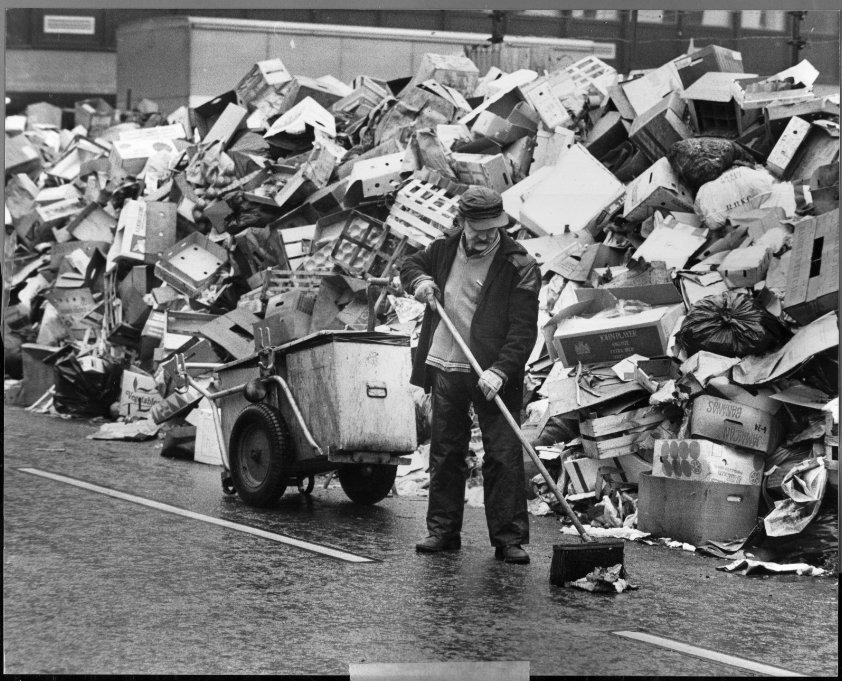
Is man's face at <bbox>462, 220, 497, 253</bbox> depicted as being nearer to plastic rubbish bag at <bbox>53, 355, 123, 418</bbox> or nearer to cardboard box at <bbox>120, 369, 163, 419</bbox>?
cardboard box at <bbox>120, 369, 163, 419</bbox>

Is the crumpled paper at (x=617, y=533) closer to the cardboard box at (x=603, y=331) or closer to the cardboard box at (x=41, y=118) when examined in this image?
the cardboard box at (x=603, y=331)

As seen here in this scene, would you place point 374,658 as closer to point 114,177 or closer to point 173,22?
point 173,22

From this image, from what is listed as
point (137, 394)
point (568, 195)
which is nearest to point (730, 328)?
point (568, 195)

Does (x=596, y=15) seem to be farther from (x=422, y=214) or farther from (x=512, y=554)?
(x=512, y=554)

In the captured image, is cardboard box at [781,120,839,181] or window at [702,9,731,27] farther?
cardboard box at [781,120,839,181]

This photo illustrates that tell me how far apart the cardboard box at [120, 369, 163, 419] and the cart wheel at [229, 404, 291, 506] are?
2030 millimetres

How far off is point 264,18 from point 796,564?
341 centimetres

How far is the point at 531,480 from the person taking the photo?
6.03 metres

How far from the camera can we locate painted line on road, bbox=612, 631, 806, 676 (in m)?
4.12

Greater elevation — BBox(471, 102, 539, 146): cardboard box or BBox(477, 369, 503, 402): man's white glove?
BBox(471, 102, 539, 146): cardboard box

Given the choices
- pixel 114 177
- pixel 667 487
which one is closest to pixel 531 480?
pixel 667 487

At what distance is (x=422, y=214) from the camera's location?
5.61 meters

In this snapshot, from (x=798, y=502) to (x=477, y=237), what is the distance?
1894 mm

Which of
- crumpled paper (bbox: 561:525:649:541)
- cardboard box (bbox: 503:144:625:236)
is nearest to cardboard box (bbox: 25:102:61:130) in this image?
cardboard box (bbox: 503:144:625:236)
